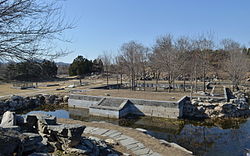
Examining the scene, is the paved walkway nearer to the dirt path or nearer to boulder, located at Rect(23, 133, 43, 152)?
the dirt path

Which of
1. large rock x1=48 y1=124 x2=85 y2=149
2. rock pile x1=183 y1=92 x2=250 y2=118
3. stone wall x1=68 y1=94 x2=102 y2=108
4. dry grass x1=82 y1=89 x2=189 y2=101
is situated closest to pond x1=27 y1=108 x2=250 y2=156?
rock pile x1=183 y1=92 x2=250 y2=118

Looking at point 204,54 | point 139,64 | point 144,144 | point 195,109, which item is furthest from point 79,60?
point 144,144

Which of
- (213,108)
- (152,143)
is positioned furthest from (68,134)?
(213,108)

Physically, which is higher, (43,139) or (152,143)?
(43,139)

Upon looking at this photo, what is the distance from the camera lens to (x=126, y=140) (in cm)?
830

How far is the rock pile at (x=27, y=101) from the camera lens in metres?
19.2

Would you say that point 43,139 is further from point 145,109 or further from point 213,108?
point 213,108

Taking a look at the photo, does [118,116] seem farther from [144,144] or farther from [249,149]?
[249,149]

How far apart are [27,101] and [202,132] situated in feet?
57.9

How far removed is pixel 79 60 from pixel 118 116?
Answer: 3876 centimetres

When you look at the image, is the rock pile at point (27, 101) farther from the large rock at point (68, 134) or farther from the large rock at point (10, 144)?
the large rock at point (10, 144)

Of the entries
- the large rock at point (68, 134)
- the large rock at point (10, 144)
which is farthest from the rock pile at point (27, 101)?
the large rock at point (10, 144)

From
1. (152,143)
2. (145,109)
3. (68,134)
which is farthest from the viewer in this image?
(145,109)

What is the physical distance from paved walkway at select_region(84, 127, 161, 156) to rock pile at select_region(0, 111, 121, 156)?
2.55 ft
